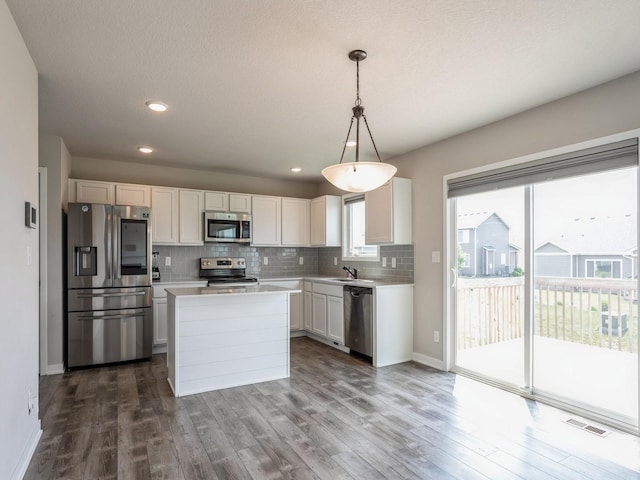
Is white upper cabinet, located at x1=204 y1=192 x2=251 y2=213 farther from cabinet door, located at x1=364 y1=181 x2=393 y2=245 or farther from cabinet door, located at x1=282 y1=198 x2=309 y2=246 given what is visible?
cabinet door, located at x1=364 y1=181 x2=393 y2=245

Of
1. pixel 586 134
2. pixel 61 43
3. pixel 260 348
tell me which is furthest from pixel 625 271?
pixel 61 43

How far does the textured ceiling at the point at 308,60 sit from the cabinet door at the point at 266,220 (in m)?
1.90

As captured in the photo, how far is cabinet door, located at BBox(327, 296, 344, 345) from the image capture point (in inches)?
191

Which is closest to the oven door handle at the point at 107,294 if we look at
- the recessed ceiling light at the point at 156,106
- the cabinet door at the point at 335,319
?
the recessed ceiling light at the point at 156,106

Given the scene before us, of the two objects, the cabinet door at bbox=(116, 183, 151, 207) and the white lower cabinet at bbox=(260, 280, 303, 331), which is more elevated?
the cabinet door at bbox=(116, 183, 151, 207)

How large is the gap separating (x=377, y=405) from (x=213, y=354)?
5.09 feet

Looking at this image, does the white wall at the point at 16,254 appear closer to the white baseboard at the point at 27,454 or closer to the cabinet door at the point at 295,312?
the white baseboard at the point at 27,454

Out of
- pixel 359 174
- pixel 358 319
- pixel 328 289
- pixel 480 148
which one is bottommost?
pixel 358 319

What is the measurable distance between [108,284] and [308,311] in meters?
2.67

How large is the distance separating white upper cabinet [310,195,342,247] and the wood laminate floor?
2451 millimetres

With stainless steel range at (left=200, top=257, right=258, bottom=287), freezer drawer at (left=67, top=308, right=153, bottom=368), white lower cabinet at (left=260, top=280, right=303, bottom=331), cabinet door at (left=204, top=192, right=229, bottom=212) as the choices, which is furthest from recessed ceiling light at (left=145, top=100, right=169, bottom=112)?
white lower cabinet at (left=260, top=280, right=303, bottom=331)

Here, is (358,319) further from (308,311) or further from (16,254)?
(16,254)

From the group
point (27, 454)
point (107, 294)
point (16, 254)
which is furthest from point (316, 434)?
point (107, 294)

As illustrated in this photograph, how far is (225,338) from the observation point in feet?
11.8
